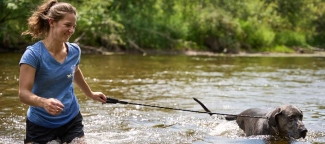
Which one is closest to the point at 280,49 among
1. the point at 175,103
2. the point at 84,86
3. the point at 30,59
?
the point at 175,103

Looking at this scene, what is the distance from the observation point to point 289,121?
25.2ft

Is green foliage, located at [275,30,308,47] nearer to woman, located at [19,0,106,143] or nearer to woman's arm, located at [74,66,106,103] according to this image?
woman's arm, located at [74,66,106,103]

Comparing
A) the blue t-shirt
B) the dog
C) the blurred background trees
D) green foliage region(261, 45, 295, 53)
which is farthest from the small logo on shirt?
green foliage region(261, 45, 295, 53)

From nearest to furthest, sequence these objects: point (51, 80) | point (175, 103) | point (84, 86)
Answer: point (51, 80)
point (84, 86)
point (175, 103)

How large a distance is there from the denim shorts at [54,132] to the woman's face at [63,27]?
39.2 inches

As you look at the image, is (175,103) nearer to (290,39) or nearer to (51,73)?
(51,73)

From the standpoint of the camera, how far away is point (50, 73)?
17.1 feet

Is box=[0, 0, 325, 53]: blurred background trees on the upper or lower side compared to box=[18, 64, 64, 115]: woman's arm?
lower

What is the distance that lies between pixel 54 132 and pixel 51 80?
25.0 inches

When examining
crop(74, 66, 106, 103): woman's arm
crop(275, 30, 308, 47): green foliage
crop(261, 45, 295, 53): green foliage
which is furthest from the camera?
crop(275, 30, 308, 47): green foliage

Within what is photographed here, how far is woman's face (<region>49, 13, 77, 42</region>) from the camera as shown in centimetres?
514

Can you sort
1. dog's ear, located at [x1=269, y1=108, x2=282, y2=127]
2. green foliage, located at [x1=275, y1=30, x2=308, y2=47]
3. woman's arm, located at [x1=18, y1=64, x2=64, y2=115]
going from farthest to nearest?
green foliage, located at [x1=275, y1=30, x2=308, y2=47]
dog's ear, located at [x1=269, y1=108, x2=282, y2=127]
woman's arm, located at [x1=18, y1=64, x2=64, y2=115]

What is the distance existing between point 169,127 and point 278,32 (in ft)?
148

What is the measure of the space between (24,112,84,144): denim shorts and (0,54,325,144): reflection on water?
1937 millimetres
